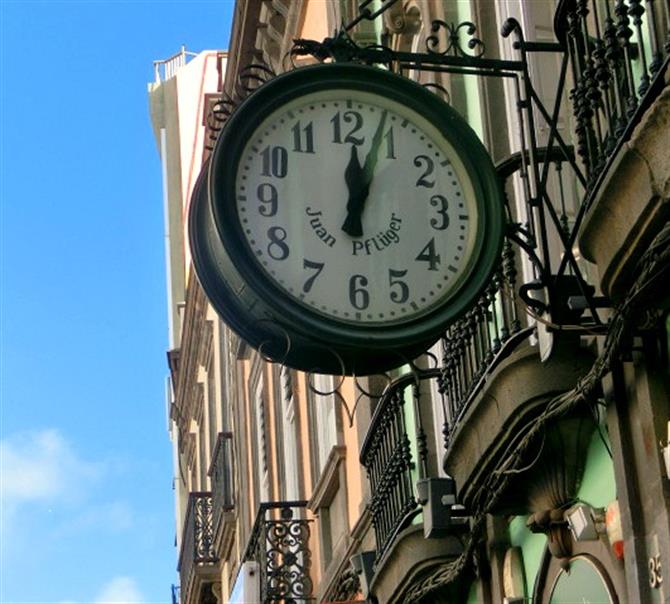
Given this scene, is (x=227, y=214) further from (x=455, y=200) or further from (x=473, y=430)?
(x=473, y=430)

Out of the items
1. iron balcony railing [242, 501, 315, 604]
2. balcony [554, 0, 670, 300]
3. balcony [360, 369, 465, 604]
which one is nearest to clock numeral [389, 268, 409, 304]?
balcony [554, 0, 670, 300]

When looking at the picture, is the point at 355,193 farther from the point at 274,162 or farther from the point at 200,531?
the point at 200,531

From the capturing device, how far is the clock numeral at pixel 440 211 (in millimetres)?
8484

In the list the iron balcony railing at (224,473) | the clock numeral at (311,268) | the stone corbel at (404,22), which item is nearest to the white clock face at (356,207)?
the clock numeral at (311,268)

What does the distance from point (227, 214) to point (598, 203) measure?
1611mm

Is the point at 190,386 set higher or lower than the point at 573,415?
higher

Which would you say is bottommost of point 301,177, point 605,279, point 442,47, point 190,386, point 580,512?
point 580,512

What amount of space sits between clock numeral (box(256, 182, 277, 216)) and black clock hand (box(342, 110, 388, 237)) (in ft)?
1.06

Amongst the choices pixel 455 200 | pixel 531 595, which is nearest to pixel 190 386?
pixel 531 595

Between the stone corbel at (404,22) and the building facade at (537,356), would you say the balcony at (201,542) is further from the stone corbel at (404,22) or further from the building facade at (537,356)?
the stone corbel at (404,22)

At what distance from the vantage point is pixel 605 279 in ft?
27.6

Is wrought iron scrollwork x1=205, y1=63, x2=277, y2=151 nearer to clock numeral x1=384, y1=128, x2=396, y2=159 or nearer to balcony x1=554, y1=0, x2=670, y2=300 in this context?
clock numeral x1=384, y1=128, x2=396, y2=159

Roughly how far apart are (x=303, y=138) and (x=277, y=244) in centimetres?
60

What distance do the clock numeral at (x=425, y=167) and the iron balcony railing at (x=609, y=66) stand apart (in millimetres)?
731
